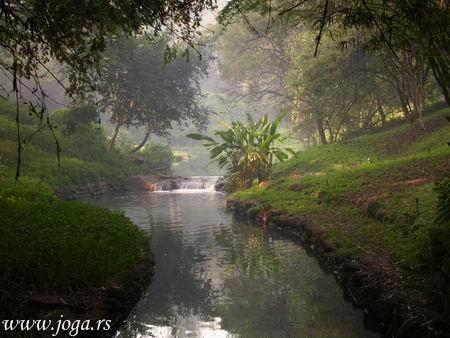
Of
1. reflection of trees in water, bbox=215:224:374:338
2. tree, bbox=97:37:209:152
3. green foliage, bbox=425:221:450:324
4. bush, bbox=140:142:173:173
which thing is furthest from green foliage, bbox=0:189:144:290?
bush, bbox=140:142:173:173

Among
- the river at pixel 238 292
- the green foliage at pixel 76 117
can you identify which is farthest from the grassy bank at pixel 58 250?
the green foliage at pixel 76 117

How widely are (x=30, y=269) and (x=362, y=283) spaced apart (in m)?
5.14

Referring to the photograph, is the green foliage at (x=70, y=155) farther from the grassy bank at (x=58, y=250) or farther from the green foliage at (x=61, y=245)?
the green foliage at (x=61, y=245)

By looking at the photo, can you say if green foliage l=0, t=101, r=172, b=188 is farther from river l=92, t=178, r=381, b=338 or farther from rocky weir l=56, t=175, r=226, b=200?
river l=92, t=178, r=381, b=338

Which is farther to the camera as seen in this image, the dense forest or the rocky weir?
the rocky weir

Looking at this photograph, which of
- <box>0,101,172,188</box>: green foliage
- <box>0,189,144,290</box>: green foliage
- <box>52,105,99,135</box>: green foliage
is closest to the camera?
<box>0,189,144,290</box>: green foliage

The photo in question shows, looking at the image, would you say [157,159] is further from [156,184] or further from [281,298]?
[281,298]

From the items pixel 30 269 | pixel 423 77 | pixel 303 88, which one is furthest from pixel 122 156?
pixel 30 269

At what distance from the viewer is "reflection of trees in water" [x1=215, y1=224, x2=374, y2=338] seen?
7.03 m

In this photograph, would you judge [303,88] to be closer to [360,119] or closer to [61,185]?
[360,119]

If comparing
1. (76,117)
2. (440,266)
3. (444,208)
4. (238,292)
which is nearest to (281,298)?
(238,292)

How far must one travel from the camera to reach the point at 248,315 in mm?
7570

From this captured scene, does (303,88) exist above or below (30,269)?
above

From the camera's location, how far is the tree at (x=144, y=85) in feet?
109
